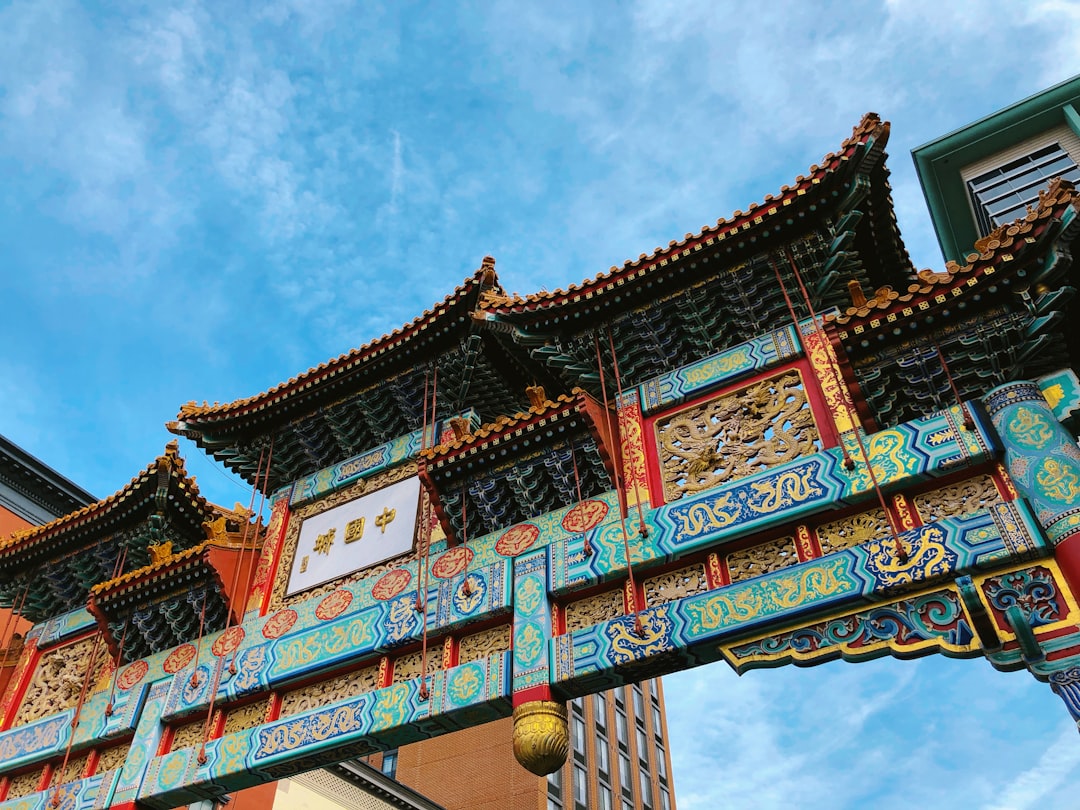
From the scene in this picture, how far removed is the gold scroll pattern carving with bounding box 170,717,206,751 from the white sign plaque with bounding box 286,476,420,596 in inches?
70.2

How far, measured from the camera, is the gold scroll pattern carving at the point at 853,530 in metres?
7.86

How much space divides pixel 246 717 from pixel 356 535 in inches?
96.9

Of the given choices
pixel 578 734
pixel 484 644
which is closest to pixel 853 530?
pixel 484 644

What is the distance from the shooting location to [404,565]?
1047 cm

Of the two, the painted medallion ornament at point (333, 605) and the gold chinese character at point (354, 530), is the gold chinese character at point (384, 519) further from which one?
the painted medallion ornament at point (333, 605)

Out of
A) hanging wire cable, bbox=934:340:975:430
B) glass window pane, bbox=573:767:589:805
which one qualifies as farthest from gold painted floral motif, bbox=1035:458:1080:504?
glass window pane, bbox=573:767:589:805

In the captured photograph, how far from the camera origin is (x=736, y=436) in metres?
9.21

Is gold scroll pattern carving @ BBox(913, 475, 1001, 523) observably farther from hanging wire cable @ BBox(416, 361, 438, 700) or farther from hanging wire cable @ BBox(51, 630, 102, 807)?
hanging wire cable @ BBox(51, 630, 102, 807)

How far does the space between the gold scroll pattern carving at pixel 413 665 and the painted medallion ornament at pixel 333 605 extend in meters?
1.10

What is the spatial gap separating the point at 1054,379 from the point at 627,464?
161 inches

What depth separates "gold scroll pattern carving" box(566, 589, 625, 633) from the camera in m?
8.70

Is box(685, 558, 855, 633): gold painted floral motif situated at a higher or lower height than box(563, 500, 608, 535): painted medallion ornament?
lower

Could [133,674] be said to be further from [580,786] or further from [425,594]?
[580,786]

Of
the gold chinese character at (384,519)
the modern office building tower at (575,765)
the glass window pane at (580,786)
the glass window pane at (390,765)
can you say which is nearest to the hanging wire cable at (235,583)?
the gold chinese character at (384,519)
